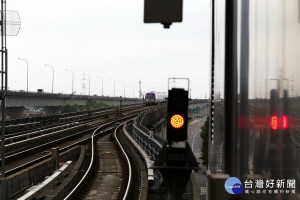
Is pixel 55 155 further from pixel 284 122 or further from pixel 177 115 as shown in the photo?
pixel 284 122

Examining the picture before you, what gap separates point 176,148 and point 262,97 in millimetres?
1220

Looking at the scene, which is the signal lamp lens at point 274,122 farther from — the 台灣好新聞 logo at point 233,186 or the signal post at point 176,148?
the signal post at point 176,148

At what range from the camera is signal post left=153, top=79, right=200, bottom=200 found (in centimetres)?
417

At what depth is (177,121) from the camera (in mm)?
4199

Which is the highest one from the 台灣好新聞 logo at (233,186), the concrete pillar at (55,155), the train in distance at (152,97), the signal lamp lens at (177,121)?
the train in distance at (152,97)

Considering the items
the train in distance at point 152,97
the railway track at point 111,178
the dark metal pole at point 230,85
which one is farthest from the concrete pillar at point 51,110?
the dark metal pole at point 230,85

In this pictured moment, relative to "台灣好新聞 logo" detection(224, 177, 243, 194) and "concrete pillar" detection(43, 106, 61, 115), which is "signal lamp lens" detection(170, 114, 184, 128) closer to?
"台灣好新聞 logo" detection(224, 177, 243, 194)

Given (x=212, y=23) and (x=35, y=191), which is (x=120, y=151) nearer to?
(x=35, y=191)

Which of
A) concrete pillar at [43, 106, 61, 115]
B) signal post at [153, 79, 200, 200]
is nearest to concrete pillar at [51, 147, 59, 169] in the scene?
signal post at [153, 79, 200, 200]

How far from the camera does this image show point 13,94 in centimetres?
6812

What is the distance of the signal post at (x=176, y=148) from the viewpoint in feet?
13.7

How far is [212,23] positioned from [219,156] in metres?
1.57

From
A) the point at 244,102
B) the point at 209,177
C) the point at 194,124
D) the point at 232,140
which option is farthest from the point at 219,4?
the point at 194,124

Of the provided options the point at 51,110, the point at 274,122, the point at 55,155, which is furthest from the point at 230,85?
the point at 51,110
